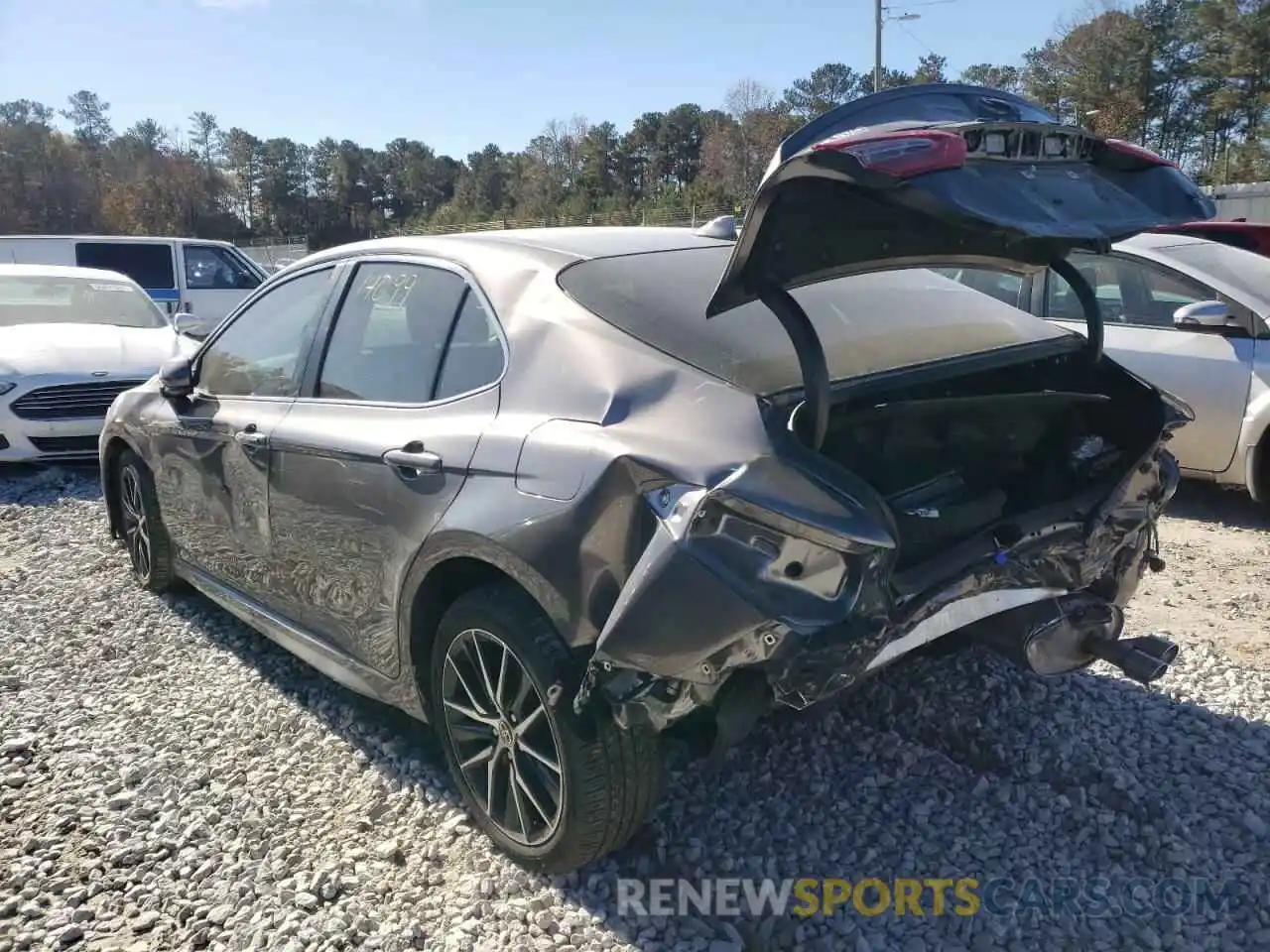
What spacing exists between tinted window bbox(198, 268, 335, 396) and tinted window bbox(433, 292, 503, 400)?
2.81 ft

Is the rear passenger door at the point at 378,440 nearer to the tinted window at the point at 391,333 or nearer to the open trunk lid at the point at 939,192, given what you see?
the tinted window at the point at 391,333

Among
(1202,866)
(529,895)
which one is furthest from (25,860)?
(1202,866)

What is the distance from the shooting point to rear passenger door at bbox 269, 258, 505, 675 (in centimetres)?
285

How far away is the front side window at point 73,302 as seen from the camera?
30.1ft

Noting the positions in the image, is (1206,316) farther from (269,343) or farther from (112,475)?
(112,475)

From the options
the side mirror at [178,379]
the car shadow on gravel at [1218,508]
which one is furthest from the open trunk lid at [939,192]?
the car shadow on gravel at [1218,508]

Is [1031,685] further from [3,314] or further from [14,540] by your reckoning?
[3,314]

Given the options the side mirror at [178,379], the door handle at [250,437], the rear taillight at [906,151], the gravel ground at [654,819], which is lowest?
the gravel ground at [654,819]

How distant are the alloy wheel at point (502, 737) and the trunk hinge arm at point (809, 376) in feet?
3.05

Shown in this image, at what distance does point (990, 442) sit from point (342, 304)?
220 centimetres

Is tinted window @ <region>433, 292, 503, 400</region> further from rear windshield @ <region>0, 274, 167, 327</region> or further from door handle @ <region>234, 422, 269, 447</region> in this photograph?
rear windshield @ <region>0, 274, 167, 327</region>

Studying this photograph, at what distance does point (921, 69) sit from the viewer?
50.6 metres

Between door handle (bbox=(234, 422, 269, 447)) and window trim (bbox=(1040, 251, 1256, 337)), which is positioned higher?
window trim (bbox=(1040, 251, 1256, 337))

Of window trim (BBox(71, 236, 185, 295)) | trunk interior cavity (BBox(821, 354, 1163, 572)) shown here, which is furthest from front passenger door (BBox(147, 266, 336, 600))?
window trim (BBox(71, 236, 185, 295))
